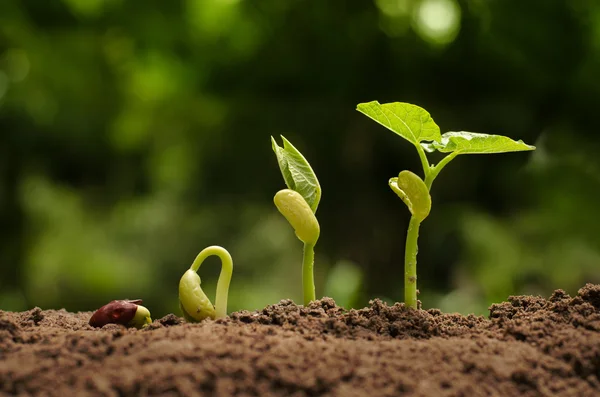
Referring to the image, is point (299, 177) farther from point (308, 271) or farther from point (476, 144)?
point (476, 144)

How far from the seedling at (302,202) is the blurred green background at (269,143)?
1770 millimetres

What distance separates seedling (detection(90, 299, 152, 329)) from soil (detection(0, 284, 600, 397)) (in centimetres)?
3

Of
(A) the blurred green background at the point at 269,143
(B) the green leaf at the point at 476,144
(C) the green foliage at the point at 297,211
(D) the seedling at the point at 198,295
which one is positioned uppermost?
(A) the blurred green background at the point at 269,143

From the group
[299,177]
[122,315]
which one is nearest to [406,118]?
[299,177]

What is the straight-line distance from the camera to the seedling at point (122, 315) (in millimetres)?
1133

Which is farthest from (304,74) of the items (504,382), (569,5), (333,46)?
(504,382)

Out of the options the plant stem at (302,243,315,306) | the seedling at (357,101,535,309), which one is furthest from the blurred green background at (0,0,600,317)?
the seedling at (357,101,535,309)

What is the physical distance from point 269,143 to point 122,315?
6.99 ft

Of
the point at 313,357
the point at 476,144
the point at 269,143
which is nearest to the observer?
the point at 313,357

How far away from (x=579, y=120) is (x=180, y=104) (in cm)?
195

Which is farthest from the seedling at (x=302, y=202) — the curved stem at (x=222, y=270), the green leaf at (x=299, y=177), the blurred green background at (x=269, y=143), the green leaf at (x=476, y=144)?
the blurred green background at (x=269, y=143)

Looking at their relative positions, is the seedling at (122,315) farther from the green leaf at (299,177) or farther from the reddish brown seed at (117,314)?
the green leaf at (299,177)

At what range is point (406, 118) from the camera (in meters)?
1.10

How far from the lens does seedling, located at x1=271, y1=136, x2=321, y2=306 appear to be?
1.11 m
